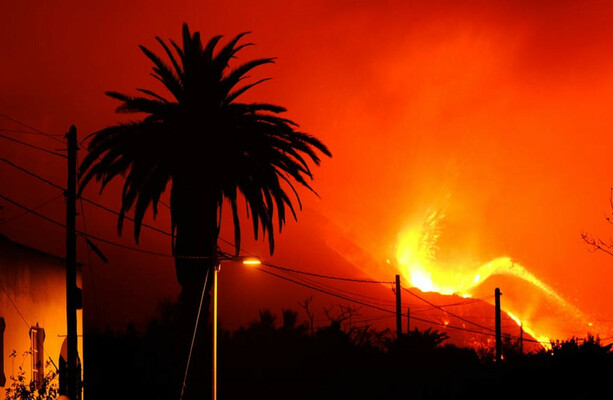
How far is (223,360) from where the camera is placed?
5022cm

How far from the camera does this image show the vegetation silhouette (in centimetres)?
3016

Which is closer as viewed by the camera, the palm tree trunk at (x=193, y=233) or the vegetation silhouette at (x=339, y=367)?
the vegetation silhouette at (x=339, y=367)

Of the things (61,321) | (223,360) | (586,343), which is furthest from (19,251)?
(223,360)

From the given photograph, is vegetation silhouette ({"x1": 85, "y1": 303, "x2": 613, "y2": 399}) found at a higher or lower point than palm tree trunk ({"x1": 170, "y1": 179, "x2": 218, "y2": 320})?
lower

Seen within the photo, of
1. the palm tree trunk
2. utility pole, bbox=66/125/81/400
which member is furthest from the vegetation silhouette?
utility pole, bbox=66/125/81/400

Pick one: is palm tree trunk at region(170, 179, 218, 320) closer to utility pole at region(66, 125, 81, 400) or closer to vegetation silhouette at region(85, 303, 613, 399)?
vegetation silhouette at region(85, 303, 613, 399)

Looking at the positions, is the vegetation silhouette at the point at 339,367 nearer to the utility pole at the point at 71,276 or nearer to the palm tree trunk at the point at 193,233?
the palm tree trunk at the point at 193,233

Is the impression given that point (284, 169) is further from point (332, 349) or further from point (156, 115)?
point (332, 349)

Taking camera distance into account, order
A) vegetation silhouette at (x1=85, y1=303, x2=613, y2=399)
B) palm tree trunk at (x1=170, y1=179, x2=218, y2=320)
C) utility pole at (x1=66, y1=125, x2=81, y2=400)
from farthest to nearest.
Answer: palm tree trunk at (x1=170, y1=179, x2=218, y2=320) → vegetation silhouette at (x1=85, y1=303, x2=613, y2=399) → utility pole at (x1=66, y1=125, x2=81, y2=400)

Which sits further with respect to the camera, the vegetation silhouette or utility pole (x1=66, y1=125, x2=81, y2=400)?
the vegetation silhouette

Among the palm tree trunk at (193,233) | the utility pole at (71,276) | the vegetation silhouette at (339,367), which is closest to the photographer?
the utility pole at (71,276)

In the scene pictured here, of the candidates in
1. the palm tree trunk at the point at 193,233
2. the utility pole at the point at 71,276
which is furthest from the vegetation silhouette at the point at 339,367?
the utility pole at the point at 71,276

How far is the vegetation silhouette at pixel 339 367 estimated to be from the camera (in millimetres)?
30156

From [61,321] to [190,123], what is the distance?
8.75m
